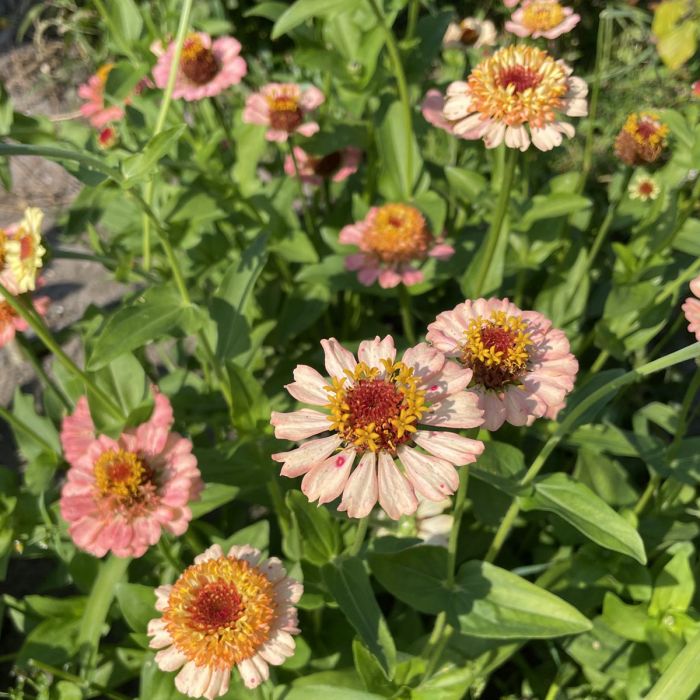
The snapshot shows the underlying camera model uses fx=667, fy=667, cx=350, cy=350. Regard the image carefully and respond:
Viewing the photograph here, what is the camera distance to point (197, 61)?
196 centimetres

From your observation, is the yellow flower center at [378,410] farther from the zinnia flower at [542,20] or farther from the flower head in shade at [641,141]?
the zinnia flower at [542,20]

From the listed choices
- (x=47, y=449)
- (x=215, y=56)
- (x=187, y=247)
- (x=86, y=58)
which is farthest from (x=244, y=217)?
(x=86, y=58)

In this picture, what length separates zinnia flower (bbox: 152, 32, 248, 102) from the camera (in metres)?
1.93

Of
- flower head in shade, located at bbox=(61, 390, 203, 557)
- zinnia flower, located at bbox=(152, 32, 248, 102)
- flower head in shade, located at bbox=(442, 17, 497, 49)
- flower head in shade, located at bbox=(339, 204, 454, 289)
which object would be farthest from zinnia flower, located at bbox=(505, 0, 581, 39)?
flower head in shade, located at bbox=(61, 390, 203, 557)

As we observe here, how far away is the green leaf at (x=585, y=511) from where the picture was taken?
1.15 m

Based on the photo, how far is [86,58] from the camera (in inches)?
158

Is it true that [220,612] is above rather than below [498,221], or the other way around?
below

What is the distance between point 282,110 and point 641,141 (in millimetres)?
971

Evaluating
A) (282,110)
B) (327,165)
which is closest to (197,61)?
(282,110)

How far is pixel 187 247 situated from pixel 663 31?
1.64 meters

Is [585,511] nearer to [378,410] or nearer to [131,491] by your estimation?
[378,410]

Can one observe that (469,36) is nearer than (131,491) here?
No

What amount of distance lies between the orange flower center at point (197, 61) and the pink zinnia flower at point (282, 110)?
0.15m

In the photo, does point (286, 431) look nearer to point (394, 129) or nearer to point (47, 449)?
point (47, 449)
